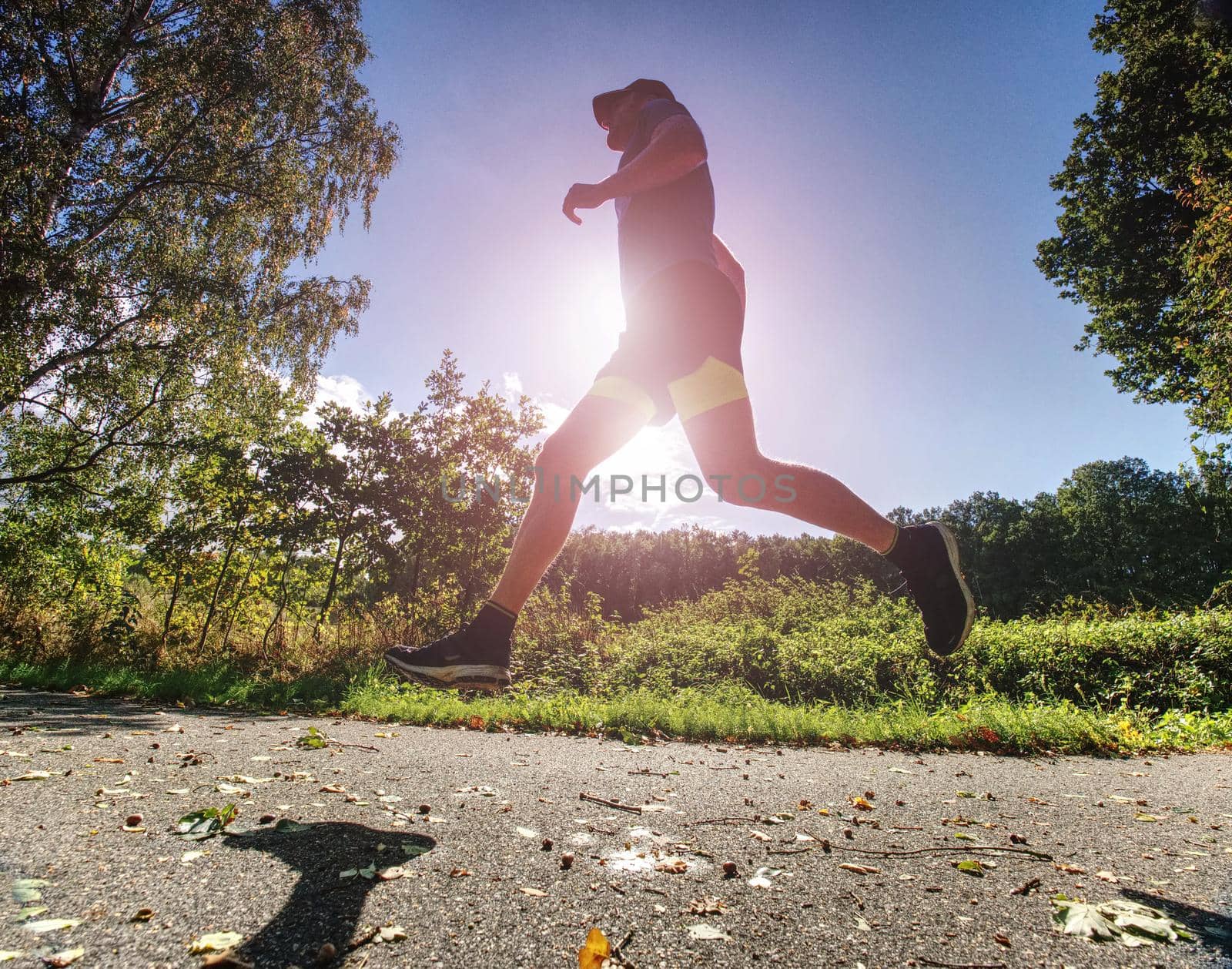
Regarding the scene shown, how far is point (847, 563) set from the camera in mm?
31172

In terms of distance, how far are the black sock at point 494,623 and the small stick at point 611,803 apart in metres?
0.63

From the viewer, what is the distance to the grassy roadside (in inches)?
159

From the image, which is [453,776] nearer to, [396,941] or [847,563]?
[396,941]

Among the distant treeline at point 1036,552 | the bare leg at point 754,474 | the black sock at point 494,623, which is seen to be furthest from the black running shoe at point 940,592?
the distant treeline at point 1036,552

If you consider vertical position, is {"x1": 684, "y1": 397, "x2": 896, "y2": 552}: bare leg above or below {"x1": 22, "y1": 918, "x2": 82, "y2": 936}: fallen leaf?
above

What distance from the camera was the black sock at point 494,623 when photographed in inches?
80.4

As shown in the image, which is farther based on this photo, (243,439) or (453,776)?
(243,439)

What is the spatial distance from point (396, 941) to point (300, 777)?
1.42m

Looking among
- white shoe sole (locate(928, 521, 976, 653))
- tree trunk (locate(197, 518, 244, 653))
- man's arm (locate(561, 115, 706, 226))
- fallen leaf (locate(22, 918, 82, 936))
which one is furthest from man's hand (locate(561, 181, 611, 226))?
tree trunk (locate(197, 518, 244, 653))

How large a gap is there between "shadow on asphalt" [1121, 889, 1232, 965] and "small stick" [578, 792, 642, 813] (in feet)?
4.22

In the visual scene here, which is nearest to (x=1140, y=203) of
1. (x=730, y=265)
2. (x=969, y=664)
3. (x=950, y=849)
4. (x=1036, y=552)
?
(x=969, y=664)

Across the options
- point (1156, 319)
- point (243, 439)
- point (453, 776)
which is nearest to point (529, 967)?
point (453, 776)

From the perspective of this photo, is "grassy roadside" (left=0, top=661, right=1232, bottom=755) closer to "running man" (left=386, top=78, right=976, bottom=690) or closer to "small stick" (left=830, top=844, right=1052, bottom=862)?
"running man" (left=386, top=78, right=976, bottom=690)

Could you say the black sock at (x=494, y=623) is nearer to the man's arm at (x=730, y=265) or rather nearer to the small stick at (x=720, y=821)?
the small stick at (x=720, y=821)
